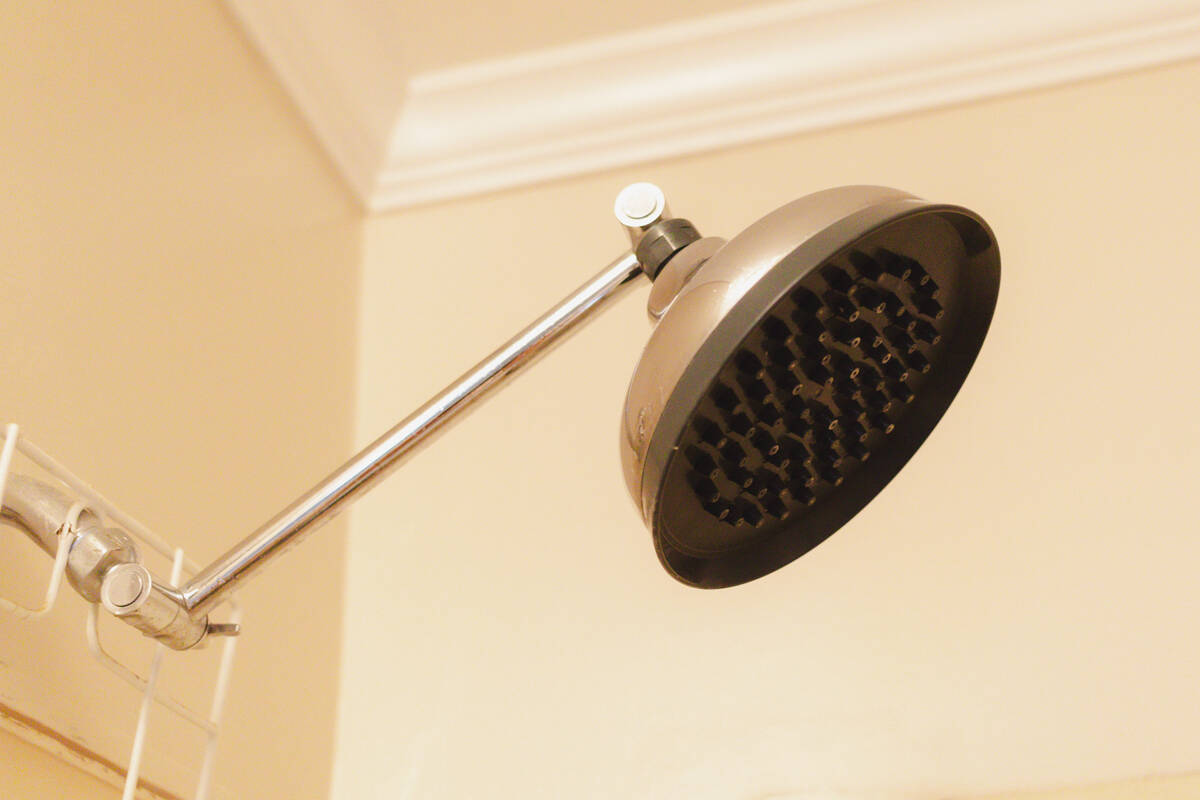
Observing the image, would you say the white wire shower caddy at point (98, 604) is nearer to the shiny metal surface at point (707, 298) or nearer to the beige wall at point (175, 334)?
the beige wall at point (175, 334)

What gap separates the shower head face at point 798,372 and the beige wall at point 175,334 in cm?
36

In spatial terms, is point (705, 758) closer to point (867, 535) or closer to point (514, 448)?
point (867, 535)

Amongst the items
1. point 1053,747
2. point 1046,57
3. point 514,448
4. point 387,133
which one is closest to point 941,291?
point 1053,747

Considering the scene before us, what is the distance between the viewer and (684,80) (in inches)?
42.8

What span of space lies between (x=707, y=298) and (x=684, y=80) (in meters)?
0.72

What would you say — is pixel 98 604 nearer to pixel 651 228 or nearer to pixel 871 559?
pixel 651 228

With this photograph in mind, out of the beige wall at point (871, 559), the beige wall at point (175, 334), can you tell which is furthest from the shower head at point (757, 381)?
the beige wall at point (871, 559)

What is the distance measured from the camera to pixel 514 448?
0.98 meters

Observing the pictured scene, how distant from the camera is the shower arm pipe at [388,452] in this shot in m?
0.49

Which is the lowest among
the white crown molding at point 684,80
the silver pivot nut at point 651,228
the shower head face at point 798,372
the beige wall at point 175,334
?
the shower head face at point 798,372

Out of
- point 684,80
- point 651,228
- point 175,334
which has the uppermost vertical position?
point 684,80

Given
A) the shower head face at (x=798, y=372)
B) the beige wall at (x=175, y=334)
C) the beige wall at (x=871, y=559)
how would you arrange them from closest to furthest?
the shower head face at (x=798, y=372), the beige wall at (x=175, y=334), the beige wall at (x=871, y=559)

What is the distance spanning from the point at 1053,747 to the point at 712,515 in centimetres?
43

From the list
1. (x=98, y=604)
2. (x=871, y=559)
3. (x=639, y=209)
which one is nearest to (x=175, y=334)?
(x=98, y=604)
